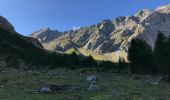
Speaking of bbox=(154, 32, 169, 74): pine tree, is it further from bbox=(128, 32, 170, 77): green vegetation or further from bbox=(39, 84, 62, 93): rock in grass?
bbox=(39, 84, 62, 93): rock in grass

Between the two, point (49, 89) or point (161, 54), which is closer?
point (49, 89)

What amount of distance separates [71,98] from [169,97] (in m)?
9.34

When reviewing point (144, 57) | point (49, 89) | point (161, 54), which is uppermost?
point (144, 57)

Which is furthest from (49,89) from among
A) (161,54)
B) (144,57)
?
(144,57)

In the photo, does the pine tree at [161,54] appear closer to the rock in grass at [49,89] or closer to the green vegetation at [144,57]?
the green vegetation at [144,57]

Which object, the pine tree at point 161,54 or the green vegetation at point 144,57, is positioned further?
the green vegetation at point 144,57

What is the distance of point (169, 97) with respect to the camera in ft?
A: 104

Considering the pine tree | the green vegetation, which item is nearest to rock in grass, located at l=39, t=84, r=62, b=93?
the pine tree

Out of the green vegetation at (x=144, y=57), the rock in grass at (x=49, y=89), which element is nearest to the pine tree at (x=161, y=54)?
the green vegetation at (x=144, y=57)

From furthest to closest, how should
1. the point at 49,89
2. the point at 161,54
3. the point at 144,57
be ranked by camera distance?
the point at 144,57
the point at 161,54
the point at 49,89

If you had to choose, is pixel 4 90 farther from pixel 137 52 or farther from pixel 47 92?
pixel 137 52

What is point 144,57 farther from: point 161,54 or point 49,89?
point 49,89

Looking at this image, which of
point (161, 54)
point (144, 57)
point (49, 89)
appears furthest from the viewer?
point (144, 57)

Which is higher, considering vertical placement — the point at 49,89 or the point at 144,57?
the point at 144,57
